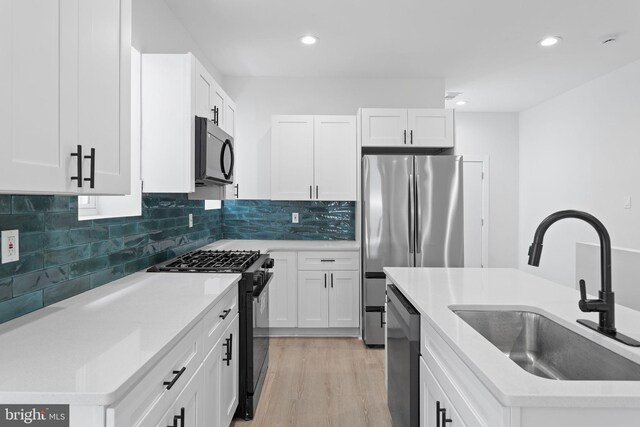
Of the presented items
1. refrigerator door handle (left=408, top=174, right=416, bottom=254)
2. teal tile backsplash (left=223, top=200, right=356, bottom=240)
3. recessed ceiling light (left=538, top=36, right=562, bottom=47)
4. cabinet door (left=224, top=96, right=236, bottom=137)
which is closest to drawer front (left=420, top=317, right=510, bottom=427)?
Result: refrigerator door handle (left=408, top=174, right=416, bottom=254)

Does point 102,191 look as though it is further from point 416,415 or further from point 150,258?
point 416,415

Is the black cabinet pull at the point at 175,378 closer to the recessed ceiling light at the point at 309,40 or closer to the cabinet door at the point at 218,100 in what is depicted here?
the cabinet door at the point at 218,100

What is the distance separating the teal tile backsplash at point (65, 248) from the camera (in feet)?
4.75

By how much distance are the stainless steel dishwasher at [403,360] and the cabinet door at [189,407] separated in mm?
857

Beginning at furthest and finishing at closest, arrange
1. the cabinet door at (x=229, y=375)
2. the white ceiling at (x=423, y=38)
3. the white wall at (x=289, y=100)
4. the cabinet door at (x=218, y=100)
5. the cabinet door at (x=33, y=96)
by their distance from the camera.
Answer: the white wall at (x=289, y=100)
the white ceiling at (x=423, y=38)
the cabinet door at (x=218, y=100)
the cabinet door at (x=229, y=375)
the cabinet door at (x=33, y=96)

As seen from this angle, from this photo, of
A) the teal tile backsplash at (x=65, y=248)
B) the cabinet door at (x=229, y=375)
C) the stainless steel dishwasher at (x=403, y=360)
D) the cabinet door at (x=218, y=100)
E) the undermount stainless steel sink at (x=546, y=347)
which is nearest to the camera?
the undermount stainless steel sink at (x=546, y=347)

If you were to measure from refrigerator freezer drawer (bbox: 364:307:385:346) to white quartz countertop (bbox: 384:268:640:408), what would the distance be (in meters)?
1.55

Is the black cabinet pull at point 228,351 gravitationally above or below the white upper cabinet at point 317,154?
below

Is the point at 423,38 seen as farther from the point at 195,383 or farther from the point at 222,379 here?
the point at 195,383

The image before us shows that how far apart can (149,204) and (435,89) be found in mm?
3324

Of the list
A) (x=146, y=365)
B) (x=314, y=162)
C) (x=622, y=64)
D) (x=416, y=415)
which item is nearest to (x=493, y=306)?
(x=416, y=415)

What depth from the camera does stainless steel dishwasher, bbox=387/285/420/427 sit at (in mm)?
1686

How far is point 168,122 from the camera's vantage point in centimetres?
234

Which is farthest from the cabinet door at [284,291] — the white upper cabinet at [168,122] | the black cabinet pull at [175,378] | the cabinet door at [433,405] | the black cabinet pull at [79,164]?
the black cabinet pull at [79,164]
